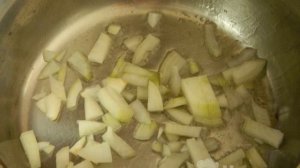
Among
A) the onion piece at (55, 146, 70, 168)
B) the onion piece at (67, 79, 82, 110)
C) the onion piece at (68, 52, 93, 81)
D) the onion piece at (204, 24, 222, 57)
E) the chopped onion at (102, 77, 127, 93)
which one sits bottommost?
the onion piece at (55, 146, 70, 168)

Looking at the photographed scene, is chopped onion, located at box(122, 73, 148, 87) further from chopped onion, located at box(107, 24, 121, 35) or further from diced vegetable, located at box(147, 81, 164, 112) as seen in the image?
chopped onion, located at box(107, 24, 121, 35)

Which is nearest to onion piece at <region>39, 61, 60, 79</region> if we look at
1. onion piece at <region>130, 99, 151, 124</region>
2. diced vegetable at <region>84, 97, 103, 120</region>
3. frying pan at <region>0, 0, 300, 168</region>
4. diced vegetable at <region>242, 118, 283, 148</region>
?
frying pan at <region>0, 0, 300, 168</region>

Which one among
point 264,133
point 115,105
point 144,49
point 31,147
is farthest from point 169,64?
point 31,147

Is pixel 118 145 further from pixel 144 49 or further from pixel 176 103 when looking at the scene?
pixel 144 49

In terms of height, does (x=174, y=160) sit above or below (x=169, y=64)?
below

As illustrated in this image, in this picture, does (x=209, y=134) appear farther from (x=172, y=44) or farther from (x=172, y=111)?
(x=172, y=44)

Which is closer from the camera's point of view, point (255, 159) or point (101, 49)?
point (255, 159)

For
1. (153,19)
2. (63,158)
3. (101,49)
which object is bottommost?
(63,158)
